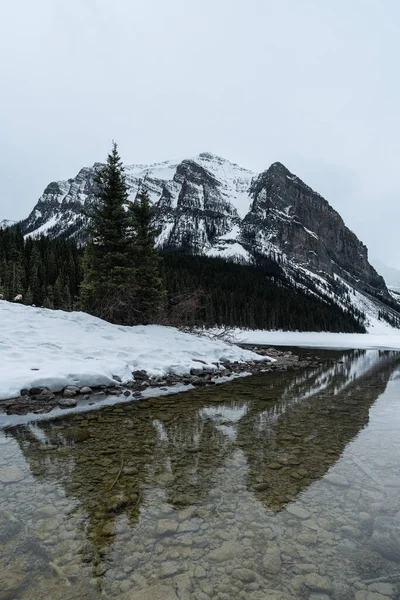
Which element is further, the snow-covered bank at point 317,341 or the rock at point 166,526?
the snow-covered bank at point 317,341

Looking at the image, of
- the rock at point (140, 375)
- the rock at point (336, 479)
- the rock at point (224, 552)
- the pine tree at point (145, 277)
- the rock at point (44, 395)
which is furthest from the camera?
the pine tree at point (145, 277)

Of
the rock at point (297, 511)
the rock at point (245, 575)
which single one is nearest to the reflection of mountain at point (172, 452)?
the rock at point (297, 511)

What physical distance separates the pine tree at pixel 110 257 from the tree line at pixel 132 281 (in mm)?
64

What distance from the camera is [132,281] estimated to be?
21.2m

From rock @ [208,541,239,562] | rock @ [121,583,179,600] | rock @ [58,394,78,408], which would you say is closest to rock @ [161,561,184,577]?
rock @ [121,583,179,600]

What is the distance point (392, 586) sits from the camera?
2938 mm

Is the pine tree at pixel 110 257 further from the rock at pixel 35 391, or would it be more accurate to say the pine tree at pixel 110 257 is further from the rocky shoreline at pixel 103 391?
the rock at pixel 35 391

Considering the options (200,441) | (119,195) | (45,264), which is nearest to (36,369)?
(200,441)

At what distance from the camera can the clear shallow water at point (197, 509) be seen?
2.92 m

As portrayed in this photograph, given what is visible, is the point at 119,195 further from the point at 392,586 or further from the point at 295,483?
the point at 392,586

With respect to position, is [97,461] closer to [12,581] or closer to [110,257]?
[12,581]

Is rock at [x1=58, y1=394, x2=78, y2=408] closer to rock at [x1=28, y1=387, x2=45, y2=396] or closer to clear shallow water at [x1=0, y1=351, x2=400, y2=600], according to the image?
rock at [x1=28, y1=387, x2=45, y2=396]

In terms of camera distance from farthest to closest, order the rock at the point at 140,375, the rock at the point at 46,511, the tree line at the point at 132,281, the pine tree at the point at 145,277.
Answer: the pine tree at the point at 145,277, the tree line at the point at 132,281, the rock at the point at 140,375, the rock at the point at 46,511

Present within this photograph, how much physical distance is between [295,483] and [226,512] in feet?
4.70
